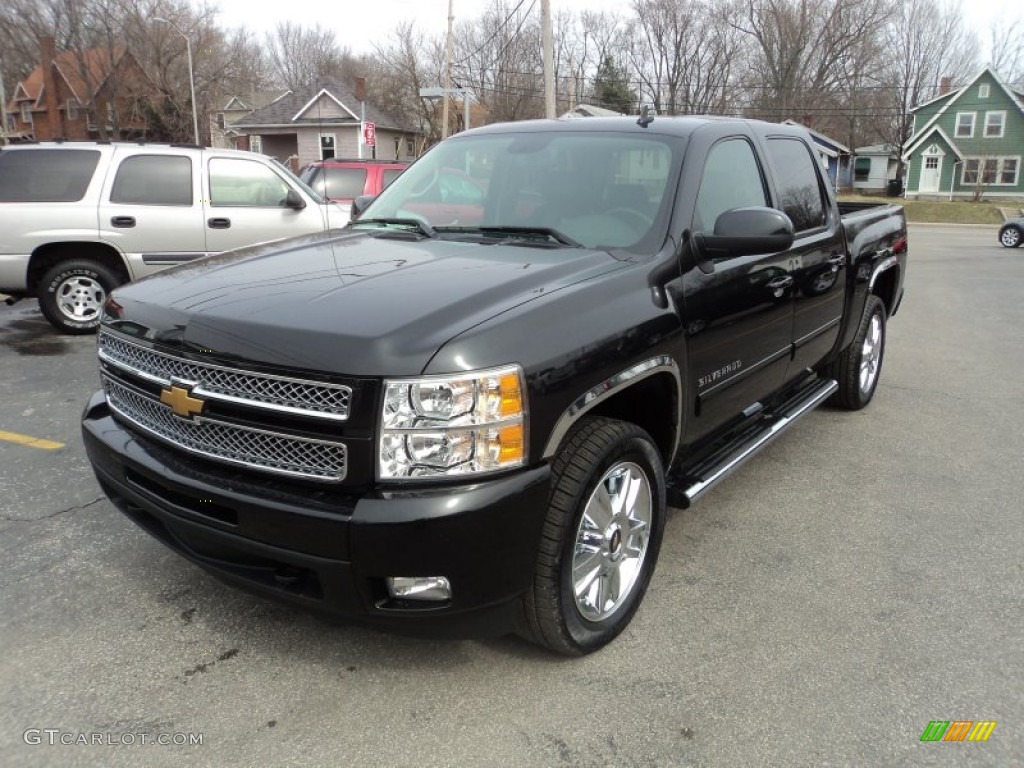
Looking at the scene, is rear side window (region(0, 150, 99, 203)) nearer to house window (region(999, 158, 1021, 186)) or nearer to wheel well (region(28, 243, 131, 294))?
wheel well (region(28, 243, 131, 294))

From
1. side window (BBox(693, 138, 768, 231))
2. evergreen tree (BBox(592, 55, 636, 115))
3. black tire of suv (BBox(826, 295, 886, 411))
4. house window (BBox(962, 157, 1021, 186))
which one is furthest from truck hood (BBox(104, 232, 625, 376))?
evergreen tree (BBox(592, 55, 636, 115))

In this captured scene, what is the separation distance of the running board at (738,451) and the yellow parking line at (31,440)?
3.82m

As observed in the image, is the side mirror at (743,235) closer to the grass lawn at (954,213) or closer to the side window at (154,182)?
the side window at (154,182)

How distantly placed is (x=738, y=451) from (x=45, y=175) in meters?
7.46

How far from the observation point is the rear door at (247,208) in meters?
8.61

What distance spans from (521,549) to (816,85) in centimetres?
6730

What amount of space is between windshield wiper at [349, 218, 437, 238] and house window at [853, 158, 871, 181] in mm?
67447

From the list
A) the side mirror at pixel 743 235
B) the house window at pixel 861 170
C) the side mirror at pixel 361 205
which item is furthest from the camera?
the house window at pixel 861 170

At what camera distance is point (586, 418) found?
2799 mm

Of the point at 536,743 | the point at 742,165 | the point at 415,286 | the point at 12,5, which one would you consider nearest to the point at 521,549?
the point at 536,743

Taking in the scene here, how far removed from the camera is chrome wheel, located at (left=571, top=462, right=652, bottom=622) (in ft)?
9.20

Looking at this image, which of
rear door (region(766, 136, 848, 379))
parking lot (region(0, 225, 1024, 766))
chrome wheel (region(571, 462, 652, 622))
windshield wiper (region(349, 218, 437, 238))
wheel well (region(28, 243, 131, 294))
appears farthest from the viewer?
wheel well (region(28, 243, 131, 294))

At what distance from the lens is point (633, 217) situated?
3.37 metres

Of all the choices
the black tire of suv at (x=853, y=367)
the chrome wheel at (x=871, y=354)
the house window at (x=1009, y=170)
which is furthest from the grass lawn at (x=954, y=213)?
the black tire of suv at (x=853, y=367)
